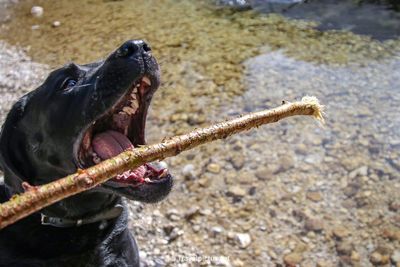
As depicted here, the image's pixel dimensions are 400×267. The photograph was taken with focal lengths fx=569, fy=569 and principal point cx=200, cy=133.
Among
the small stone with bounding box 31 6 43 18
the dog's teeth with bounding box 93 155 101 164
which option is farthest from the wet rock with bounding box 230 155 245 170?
the small stone with bounding box 31 6 43 18

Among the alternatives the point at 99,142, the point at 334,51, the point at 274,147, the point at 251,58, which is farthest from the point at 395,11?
the point at 99,142

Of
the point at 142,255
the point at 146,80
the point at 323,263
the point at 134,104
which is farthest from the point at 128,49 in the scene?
the point at 323,263

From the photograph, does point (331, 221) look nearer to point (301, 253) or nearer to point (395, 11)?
point (301, 253)

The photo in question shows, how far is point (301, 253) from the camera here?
12.0 ft

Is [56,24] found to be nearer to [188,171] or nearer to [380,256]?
[188,171]

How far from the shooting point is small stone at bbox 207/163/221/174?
14.6 feet

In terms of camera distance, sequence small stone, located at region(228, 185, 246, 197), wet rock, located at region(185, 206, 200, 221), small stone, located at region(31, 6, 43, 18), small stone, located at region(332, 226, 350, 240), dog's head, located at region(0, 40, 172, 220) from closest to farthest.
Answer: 1. dog's head, located at region(0, 40, 172, 220)
2. small stone, located at region(332, 226, 350, 240)
3. wet rock, located at region(185, 206, 200, 221)
4. small stone, located at region(228, 185, 246, 197)
5. small stone, located at region(31, 6, 43, 18)

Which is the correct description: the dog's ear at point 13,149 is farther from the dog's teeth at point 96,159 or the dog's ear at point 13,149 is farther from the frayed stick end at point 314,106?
the frayed stick end at point 314,106

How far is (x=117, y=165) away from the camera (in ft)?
5.84

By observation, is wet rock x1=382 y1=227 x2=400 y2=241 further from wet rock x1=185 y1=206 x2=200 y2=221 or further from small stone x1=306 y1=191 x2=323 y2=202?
wet rock x1=185 y1=206 x2=200 y2=221

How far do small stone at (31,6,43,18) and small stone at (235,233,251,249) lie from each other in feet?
18.6

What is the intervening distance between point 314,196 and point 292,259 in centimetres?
64

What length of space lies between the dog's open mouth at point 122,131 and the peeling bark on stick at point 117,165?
656 mm

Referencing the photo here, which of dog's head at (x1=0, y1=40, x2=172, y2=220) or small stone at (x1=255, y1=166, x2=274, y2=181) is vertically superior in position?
dog's head at (x1=0, y1=40, x2=172, y2=220)
